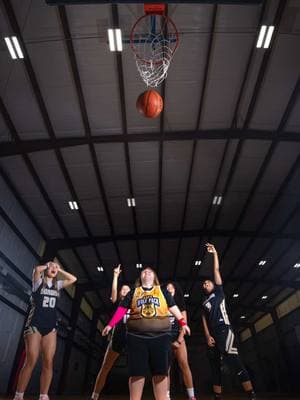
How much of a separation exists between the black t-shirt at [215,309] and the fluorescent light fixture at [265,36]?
5.72 metres

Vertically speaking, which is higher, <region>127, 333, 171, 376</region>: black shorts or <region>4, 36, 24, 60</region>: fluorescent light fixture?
<region>4, 36, 24, 60</region>: fluorescent light fixture

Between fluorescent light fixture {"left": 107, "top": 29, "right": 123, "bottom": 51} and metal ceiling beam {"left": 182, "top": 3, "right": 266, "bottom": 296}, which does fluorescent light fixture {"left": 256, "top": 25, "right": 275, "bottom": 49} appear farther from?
fluorescent light fixture {"left": 107, "top": 29, "right": 123, "bottom": 51}

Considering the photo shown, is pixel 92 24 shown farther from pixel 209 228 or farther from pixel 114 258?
pixel 114 258

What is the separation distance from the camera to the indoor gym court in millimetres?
6770

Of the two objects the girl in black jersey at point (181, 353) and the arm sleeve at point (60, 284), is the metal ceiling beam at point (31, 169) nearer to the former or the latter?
the arm sleeve at point (60, 284)

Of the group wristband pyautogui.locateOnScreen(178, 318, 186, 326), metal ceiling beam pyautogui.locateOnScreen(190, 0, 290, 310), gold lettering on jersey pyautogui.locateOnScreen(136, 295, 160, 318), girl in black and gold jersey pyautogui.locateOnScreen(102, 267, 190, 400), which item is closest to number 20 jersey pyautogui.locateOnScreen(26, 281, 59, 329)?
girl in black and gold jersey pyautogui.locateOnScreen(102, 267, 190, 400)

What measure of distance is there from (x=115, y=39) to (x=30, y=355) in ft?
21.3

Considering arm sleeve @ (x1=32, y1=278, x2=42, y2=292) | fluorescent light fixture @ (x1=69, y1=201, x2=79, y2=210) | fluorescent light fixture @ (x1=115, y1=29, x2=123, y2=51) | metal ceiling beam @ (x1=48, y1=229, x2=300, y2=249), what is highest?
metal ceiling beam @ (x1=48, y1=229, x2=300, y2=249)

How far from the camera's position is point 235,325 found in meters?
29.4

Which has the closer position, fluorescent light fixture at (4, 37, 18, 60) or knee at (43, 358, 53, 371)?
knee at (43, 358, 53, 371)

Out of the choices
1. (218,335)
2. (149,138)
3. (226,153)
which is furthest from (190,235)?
(218,335)

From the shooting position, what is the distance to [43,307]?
448cm

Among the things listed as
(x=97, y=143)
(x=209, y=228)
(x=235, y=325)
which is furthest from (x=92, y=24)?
(x=235, y=325)

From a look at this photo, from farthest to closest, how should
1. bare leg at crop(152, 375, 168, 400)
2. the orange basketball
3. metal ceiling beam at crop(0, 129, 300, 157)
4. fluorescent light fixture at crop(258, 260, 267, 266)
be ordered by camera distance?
fluorescent light fixture at crop(258, 260, 267, 266) → metal ceiling beam at crop(0, 129, 300, 157) → the orange basketball → bare leg at crop(152, 375, 168, 400)
